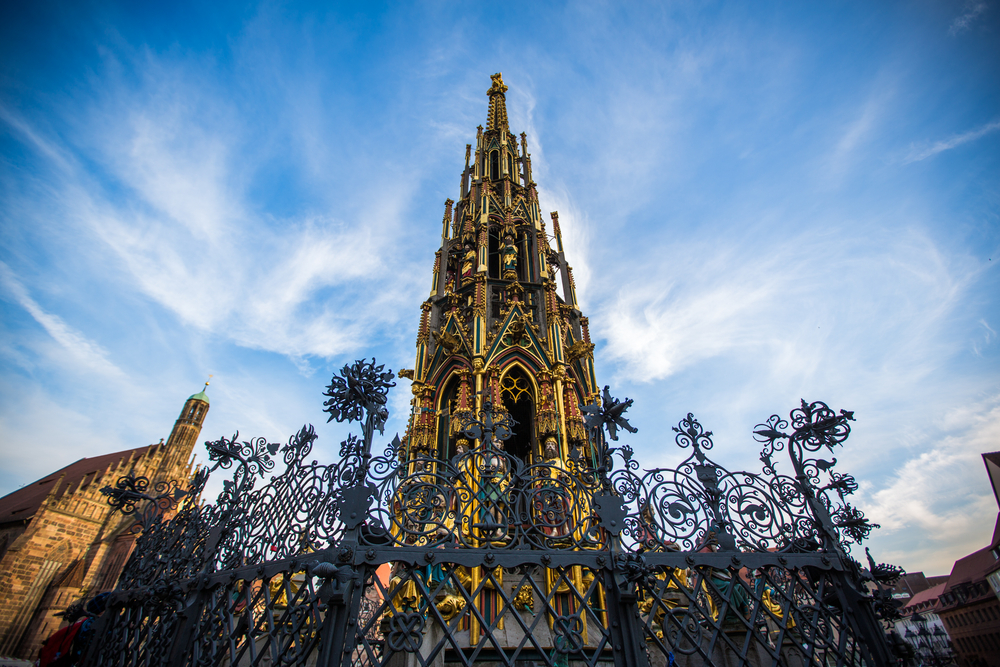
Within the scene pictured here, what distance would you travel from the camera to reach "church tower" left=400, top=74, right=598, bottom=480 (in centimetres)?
1162

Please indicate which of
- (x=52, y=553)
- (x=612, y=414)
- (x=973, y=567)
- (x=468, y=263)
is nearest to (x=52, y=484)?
(x=52, y=553)

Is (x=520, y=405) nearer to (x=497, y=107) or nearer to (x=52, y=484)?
(x=497, y=107)

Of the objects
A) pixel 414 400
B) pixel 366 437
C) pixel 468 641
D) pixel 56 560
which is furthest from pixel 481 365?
pixel 56 560

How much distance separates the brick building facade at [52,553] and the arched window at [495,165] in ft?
74.9

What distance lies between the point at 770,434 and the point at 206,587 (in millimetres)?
5981

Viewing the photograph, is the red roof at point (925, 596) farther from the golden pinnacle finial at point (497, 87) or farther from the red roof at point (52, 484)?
the red roof at point (52, 484)

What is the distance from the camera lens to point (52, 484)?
106 feet

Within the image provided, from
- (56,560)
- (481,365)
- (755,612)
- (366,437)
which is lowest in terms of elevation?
(755,612)

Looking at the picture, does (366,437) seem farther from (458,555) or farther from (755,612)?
(755,612)

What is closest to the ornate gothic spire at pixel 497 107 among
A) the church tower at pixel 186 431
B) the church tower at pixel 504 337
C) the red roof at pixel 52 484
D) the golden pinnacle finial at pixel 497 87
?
the golden pinnacle finial at pixel 497 87

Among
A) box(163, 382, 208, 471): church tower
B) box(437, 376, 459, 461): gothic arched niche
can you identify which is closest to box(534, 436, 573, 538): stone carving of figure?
box(437, 376, 459, 461): gothic arched niche

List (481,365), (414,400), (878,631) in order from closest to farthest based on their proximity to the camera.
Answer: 1. (878,631)
2. (481,365)
3. (414,400)

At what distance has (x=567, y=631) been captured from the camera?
143 inches

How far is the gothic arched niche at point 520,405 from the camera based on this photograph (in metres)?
12.4
